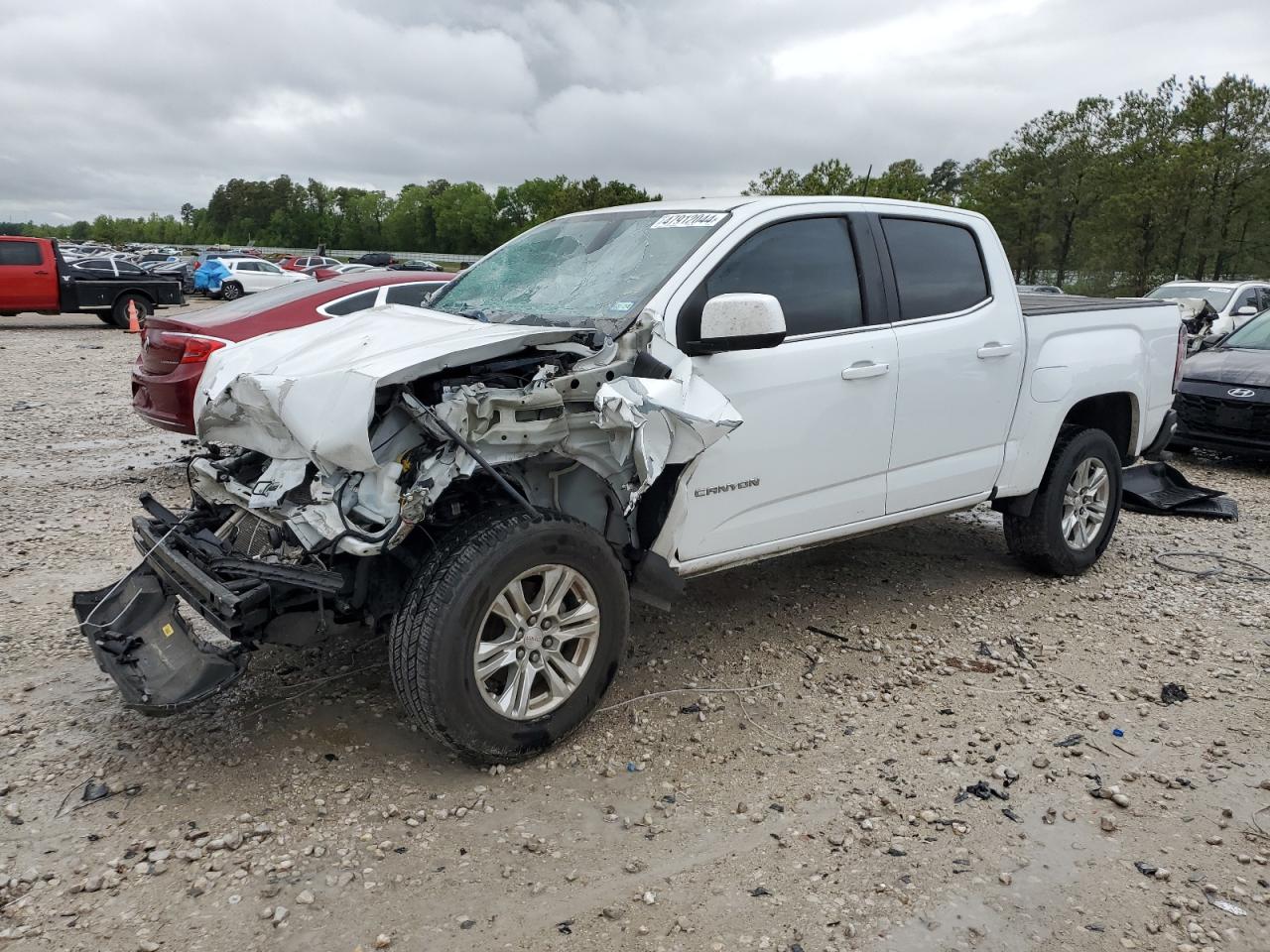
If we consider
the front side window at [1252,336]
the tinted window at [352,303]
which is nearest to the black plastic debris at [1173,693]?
the tinted window at [352,303]

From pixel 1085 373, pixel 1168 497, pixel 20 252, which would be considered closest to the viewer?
pixel 1085 373

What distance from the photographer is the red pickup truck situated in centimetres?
1853

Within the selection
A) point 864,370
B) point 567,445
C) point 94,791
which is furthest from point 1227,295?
point 94,791

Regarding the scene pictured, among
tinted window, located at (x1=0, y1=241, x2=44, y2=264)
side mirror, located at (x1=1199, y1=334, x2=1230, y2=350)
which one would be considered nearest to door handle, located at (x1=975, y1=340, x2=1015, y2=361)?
side mirror, located at (x1=1199, y1=334, x2=1230, y2=350)

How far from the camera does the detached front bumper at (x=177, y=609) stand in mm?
3027

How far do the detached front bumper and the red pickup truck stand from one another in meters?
17.8

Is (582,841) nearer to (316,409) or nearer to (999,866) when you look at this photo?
(999,866)

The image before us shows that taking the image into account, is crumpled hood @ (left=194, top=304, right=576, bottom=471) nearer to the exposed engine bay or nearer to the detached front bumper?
the exposed engine bay

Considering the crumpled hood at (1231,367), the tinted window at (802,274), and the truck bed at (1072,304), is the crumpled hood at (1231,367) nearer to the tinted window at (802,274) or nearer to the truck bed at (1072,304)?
the truck bed at (1072,304)

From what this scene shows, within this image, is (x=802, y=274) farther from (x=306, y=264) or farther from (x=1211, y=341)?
(x=306, y=264)

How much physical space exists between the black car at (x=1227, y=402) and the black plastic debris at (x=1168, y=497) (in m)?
1.48

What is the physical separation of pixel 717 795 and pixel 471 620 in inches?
40.1

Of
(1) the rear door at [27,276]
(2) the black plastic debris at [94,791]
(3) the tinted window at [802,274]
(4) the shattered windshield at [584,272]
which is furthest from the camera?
(1) the rear door at [27,276]

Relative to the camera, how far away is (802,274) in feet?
13.4
